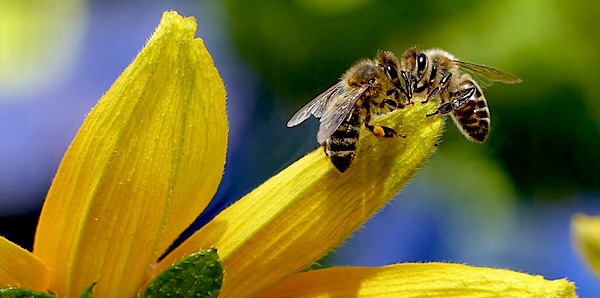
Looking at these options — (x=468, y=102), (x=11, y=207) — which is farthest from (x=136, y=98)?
(x=11, y=207)

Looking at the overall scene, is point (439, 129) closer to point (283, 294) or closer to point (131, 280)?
point (283, 294)

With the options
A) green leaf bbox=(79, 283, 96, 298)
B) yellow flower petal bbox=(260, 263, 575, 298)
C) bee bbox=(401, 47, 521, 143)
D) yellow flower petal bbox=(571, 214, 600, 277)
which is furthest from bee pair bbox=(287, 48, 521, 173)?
yellow flower petal bbox=(571, 214, 600, 277)

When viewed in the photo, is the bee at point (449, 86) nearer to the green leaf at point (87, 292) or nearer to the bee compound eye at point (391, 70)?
the bee compound eye at point (391, 70)

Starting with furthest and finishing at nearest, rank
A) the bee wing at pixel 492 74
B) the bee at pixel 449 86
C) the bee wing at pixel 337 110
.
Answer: the bee wing at pixel 492 74
the bee at pixel 449 86
the bee wing at pixel 337 110

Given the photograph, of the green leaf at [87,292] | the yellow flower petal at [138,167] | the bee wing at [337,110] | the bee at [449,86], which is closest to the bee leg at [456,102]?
the bee at [449,86]

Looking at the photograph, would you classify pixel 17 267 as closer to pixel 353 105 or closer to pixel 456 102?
pixel 353 105

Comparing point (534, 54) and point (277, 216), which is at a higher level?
point (534, 54)

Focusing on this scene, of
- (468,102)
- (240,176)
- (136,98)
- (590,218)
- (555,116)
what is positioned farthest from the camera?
(555,116)
